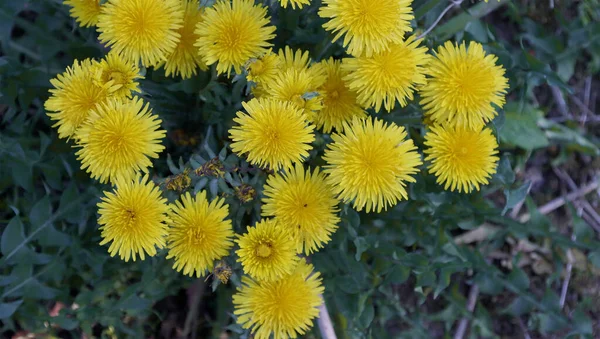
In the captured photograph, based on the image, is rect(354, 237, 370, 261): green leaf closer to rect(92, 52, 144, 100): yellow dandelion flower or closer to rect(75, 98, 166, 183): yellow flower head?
rect(75, 98, 166, 183): yellow flower head

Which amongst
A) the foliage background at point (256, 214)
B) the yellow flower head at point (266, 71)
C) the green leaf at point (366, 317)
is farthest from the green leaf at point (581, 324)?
the yellow flower head at point (266, 71)

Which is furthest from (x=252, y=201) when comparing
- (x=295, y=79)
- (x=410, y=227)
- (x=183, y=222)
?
(x=410, y=227)

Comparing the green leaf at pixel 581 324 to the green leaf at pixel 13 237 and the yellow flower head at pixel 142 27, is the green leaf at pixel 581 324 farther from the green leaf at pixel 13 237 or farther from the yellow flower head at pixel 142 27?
the green leaf at pixel 13 237

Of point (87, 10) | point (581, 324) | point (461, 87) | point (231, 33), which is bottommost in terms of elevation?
point (581, 324)

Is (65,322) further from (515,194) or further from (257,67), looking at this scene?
(515,194)

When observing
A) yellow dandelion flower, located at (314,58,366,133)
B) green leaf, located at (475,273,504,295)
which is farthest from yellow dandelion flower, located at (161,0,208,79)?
green leaf, located at (475,273,504,295)

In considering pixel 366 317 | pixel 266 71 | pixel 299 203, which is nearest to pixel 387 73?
pixel 266 71
